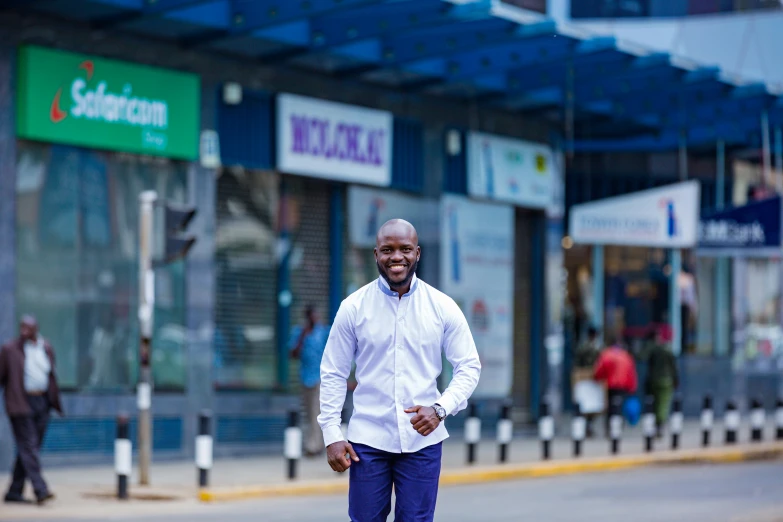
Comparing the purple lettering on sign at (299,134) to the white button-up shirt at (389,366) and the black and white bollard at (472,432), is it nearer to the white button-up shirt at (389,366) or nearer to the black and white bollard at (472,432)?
the black and white bollard at (472,432)

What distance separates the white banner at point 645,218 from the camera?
925 inches

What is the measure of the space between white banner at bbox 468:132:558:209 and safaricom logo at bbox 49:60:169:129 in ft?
21.4

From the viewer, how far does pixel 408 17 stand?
18.5 m

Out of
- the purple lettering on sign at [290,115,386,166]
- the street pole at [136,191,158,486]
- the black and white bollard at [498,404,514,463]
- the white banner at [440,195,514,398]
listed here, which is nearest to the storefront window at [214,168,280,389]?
the purple lettering on sign at [290,115,386,166]

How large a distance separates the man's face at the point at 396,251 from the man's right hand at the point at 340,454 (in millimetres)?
697

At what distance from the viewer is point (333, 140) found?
2080 cm

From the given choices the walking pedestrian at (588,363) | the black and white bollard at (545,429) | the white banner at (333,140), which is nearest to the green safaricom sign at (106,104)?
the white banner at (333,140)

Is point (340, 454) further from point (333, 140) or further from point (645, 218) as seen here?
point (645, 218)

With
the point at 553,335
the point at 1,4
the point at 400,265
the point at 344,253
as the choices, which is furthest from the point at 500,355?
the point at 400,265

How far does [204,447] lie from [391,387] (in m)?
8.83

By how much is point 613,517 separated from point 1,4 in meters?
8.83

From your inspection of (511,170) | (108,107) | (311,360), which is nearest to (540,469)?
(311,360)

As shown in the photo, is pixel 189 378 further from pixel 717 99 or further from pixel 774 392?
pixel 774 392

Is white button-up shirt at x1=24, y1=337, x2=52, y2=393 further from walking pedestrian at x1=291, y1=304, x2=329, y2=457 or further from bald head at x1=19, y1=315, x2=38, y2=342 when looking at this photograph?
walking pedestrian at x1=291, y1=304, x2=329, y2=457
